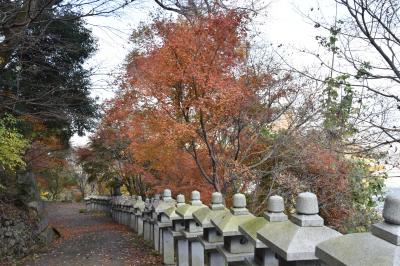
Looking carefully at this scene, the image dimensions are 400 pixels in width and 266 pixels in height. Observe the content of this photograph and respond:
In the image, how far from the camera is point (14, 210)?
15281mm

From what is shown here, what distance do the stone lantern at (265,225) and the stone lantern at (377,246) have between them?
1.11m

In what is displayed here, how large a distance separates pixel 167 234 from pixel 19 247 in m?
7.70

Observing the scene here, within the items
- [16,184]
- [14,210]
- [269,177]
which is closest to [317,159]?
[269,177]

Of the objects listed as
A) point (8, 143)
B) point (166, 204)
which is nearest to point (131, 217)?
point (8, 143)

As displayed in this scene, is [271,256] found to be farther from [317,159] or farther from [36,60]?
[36,60]

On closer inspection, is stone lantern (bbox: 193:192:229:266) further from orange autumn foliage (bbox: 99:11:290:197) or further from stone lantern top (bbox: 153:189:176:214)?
orange autumn foliage (bbox: 99:11:290:197)

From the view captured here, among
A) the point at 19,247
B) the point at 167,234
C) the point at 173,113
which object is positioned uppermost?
the point at 173,113

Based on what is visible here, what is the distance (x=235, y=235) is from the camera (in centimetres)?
410

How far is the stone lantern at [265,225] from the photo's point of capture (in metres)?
3.08

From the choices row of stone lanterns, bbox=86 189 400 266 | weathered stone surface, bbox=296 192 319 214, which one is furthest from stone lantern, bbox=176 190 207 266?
weathered stone surface, bbox=296 192 319 214

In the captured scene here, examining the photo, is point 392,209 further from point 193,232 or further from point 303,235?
point 193,232

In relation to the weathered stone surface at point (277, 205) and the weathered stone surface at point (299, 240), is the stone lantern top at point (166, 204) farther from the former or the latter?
the weathered stone surface at point (299, 240)

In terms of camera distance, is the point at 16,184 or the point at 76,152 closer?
the point at 16,184

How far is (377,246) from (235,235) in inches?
96.1
